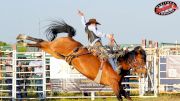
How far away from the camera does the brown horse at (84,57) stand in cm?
1235

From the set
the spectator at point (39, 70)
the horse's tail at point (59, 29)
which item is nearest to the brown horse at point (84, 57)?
the horse's tail at point (59, 29)

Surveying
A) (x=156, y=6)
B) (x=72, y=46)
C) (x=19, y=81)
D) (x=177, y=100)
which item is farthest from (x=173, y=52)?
(x=72, y=46)

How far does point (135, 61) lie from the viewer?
1240 cm

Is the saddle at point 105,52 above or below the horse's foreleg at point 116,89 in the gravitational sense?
above

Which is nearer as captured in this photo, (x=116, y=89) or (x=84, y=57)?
(x=116, y=89)

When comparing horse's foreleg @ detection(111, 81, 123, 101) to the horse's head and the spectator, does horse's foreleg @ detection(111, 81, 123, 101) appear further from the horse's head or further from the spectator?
the spectator

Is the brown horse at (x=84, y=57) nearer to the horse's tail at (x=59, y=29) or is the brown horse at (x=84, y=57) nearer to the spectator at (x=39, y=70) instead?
the horse's tail at (x=59, y=29)

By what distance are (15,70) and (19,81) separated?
653mm

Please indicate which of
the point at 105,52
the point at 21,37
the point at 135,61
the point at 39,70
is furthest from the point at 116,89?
the point at 39,70

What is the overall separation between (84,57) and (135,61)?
4.51 feet

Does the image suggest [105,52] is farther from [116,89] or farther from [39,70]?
[39,70]

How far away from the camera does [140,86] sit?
19.3 m

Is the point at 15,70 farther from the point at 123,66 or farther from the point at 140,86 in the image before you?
the point at 123,66

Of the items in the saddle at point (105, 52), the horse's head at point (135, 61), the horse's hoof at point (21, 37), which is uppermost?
the horse's hoof at point (21, 37)
